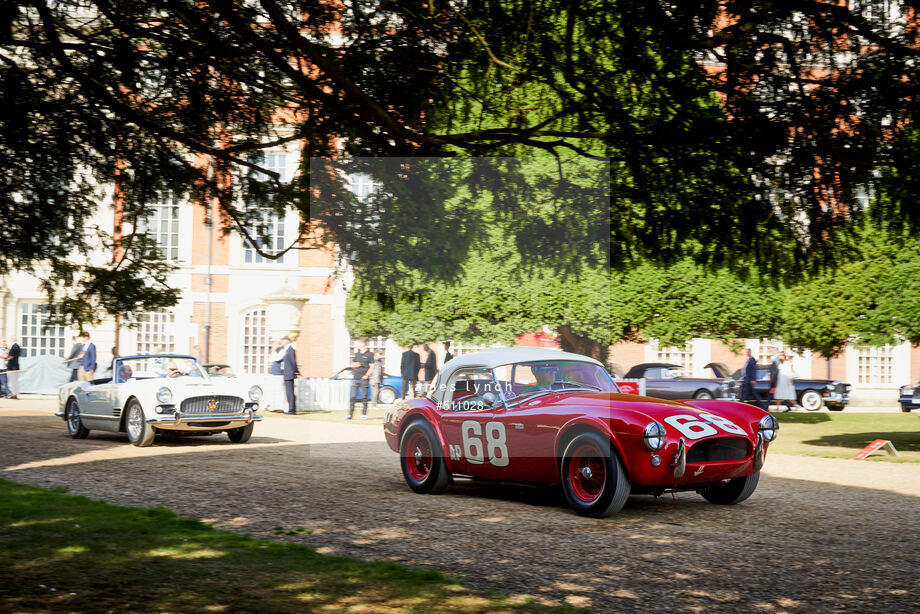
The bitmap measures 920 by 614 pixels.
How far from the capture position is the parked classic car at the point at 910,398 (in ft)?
89.7

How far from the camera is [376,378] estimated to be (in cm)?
→ 2119

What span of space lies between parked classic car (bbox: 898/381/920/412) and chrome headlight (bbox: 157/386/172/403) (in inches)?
824

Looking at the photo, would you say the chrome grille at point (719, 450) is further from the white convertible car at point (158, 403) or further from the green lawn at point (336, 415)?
the green lawn at point (336, 415)

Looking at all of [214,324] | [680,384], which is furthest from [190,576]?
[214,324]

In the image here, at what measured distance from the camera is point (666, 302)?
28.4m

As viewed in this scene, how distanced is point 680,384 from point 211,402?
59.0 feet

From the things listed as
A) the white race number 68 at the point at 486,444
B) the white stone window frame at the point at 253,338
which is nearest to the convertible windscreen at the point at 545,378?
the white race number 68 at the point at 486,444

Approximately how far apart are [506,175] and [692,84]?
1538 mm

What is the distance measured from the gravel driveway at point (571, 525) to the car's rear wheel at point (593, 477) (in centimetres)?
17

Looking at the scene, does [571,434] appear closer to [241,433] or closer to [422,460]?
[422,460]

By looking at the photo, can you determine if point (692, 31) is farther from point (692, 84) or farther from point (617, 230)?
point (617, 230)

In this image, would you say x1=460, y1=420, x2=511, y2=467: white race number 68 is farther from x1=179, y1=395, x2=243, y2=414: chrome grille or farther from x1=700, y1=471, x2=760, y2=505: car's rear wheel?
x1=179, y1=395, x2=243, y2=414: chrome grille

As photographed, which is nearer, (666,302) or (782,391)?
(782,391)

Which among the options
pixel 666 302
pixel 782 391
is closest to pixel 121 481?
pixel 782 391
